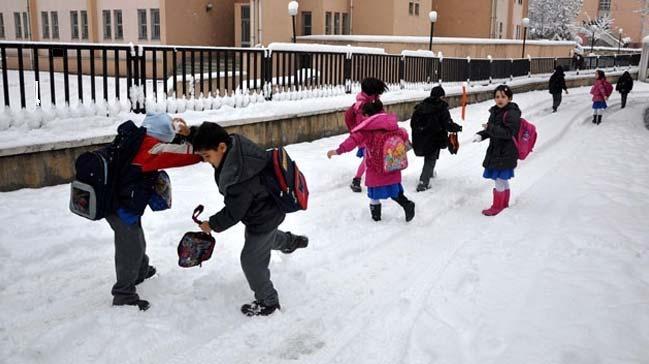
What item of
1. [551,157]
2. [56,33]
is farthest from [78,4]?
[551,157]

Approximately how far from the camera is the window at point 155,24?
25.8m

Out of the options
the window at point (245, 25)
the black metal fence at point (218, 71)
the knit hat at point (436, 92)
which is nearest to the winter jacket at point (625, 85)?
the black metal fence at point (218, 71)

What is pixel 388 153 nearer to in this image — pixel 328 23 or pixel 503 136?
pixel 503 136

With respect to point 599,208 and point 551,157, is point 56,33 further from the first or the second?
point 599,208

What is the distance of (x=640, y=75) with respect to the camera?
3903 centimetres

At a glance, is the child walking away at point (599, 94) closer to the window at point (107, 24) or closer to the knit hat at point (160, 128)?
the knit hat at point (160, 128)

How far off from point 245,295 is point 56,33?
29310mm

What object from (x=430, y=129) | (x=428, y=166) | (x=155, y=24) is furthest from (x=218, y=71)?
(x=155, y=24)

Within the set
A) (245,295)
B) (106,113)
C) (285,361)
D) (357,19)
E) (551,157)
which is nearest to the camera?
(285,361)

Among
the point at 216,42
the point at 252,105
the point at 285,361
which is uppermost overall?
the point at 216,42

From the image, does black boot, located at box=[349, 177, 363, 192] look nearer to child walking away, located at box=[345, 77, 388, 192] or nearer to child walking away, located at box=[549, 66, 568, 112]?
child walking away, located at box=[345, 77, 388, 192]

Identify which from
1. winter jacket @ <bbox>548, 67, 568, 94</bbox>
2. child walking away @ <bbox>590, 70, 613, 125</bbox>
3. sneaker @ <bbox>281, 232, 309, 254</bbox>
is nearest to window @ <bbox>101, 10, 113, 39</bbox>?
winter jacket @ <bbox>548, 67, 568, 94</bbox>

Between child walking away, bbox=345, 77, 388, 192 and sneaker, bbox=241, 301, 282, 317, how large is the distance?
3407 millimetres

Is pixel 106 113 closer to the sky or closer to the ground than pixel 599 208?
closer to the sky
